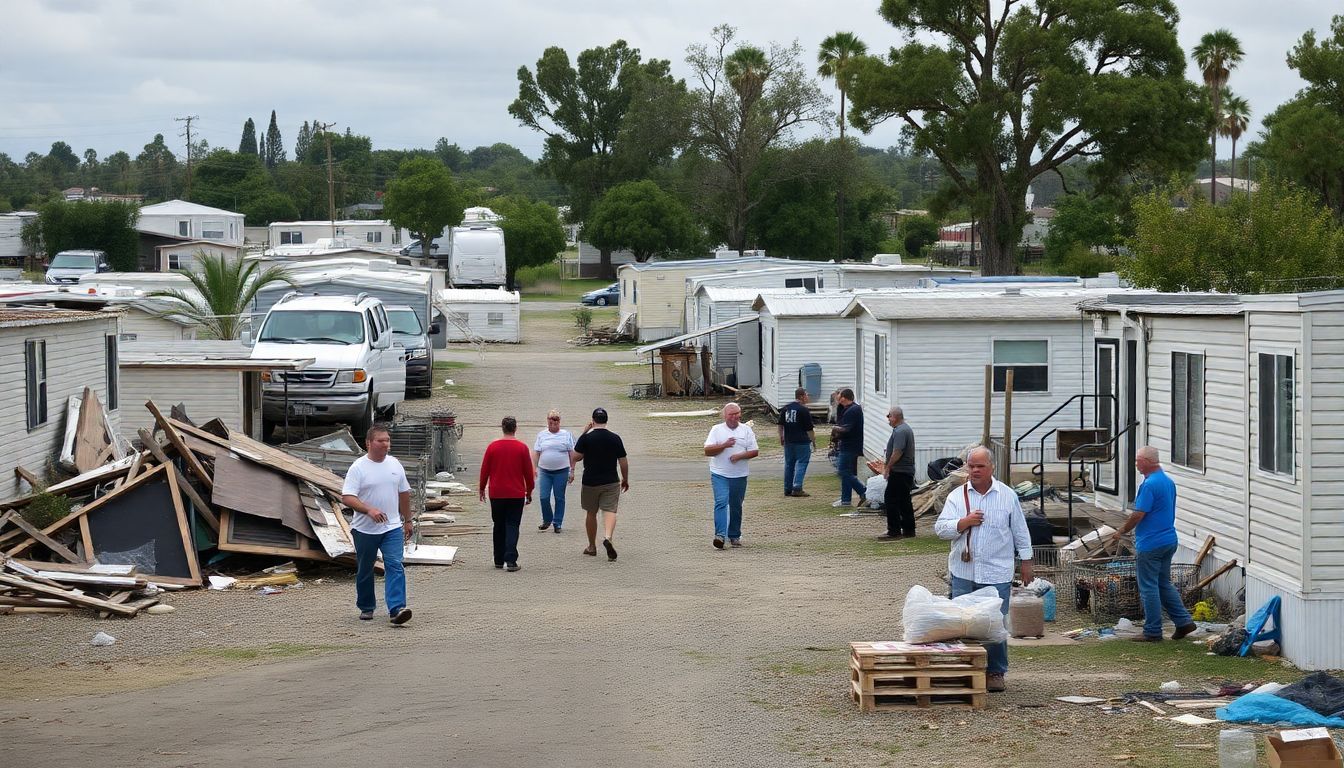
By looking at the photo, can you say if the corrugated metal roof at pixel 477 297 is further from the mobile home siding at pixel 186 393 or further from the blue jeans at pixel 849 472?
the blue jeans at pixel 849 472

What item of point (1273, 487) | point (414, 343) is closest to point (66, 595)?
point (1273, 487)

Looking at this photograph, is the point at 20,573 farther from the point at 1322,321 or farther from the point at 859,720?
the point at 1322,321

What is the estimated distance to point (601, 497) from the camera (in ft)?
50.5

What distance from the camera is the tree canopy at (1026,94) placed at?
4759 cm

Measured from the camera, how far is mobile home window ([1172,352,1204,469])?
13.0 meters

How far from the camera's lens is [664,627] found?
12094 millimetres

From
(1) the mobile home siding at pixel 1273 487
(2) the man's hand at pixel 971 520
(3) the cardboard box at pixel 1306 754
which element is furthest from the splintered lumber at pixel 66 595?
(1) the mobile home siding at pixel 1273 487

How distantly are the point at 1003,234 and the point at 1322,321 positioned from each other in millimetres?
42112

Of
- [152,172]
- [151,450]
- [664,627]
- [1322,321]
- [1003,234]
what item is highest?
[152,172]

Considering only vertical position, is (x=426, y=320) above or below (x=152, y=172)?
Answer: below

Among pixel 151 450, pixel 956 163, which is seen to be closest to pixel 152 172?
pixel 956 163

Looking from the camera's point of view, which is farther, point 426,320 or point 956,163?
point 956,163

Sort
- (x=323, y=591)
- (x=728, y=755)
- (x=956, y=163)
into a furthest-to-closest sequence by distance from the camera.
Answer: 1. (x=956, y=163)
2. (x=323, y=591)
3. (x=728, y=755)

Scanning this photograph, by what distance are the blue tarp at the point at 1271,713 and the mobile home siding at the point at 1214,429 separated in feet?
7.83
